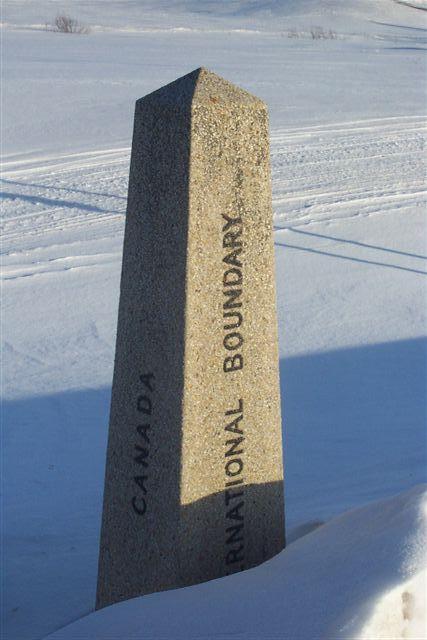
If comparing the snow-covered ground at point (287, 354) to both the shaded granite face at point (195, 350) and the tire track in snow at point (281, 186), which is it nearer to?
the tire track in snow at point (281, 186)

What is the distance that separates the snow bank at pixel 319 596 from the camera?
2.73 metres

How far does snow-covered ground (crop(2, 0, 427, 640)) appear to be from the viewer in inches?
124

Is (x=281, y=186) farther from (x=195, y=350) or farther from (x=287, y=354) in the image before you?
(x=195, y=350)

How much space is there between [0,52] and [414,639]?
20056mm

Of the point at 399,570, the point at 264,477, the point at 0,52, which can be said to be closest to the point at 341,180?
the point at 264,477

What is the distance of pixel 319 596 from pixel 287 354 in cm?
421

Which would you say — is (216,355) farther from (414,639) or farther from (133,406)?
(414,639)

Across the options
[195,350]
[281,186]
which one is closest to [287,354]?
[195,350]

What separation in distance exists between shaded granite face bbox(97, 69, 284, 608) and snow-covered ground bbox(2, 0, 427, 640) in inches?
11.0

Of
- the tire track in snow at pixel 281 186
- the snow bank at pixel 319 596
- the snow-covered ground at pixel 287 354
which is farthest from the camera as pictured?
the tire track in snow at pixel 281 186

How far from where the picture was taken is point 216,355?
3553mm

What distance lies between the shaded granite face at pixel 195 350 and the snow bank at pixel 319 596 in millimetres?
252

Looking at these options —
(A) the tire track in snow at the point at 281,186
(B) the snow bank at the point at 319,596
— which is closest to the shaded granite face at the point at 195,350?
(B) the snow bank at the point at 319,596

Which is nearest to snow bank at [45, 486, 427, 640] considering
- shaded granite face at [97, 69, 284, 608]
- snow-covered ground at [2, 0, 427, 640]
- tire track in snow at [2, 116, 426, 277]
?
snow-covered ground at [2, 0, 427, 640]
